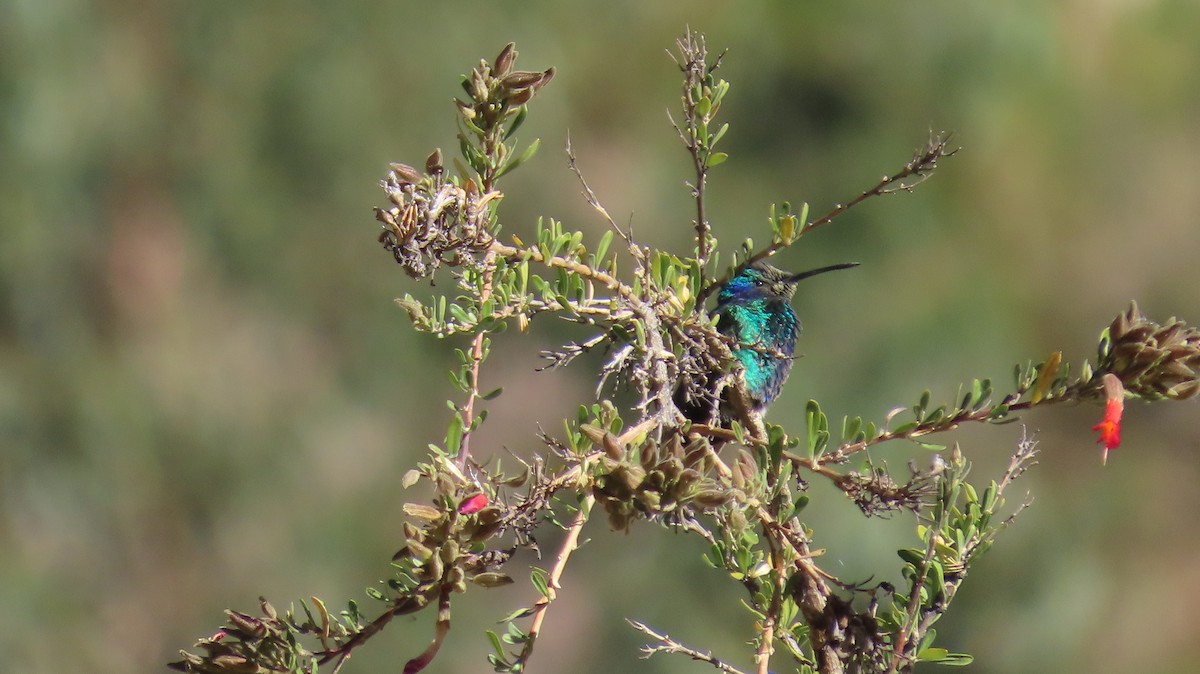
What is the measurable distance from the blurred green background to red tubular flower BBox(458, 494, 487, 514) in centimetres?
313

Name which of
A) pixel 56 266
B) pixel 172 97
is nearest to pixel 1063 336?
pixel 172 97

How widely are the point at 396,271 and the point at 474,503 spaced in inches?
137

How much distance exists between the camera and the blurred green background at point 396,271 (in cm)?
408

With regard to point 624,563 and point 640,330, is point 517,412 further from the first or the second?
point 640,330

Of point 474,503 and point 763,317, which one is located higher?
point 763,317

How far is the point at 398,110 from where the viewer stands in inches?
162

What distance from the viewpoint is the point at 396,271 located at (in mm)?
4246

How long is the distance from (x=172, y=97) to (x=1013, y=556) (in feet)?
11.6

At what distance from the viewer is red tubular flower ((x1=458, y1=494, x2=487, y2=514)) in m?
0.84

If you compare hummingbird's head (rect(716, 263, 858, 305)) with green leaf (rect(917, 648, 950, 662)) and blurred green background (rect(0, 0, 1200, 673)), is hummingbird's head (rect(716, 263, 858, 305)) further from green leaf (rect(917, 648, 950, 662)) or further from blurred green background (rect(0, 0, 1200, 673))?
blurred green background (rect(0, 0, 1200, 673))

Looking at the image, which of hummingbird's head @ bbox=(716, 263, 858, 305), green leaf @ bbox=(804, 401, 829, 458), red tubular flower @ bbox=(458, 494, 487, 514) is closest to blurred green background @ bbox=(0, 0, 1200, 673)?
hummingbird's head @ bbox=(716, 263, 858, 305)

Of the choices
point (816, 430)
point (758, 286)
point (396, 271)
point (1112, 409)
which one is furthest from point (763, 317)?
point (396, 271)

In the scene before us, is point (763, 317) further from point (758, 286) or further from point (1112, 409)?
point (1112, 409)

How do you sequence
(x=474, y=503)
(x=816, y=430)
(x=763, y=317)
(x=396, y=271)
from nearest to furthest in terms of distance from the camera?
(x=474, y=503) → (x=816, y=430) → (x=763, y=317) → (x=396, y=271)
